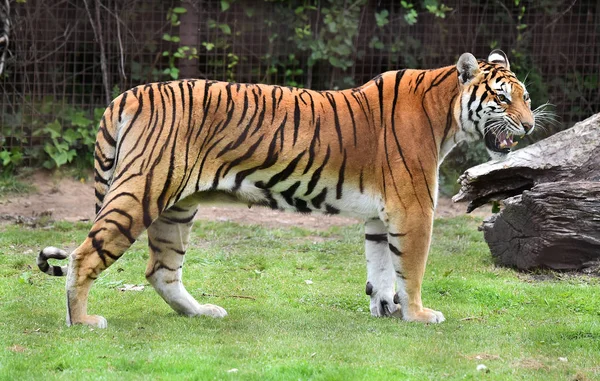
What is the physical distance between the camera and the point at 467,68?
615 centimetres

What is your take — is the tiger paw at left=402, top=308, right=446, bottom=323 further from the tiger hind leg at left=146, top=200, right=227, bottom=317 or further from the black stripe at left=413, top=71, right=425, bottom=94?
the black stripe at left=413, top=71, right=425, bottom=94

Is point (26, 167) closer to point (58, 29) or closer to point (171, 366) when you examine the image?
point (58, 29)

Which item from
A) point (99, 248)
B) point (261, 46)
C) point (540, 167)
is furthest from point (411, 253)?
point (261, 46)

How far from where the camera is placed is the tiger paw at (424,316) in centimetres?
598

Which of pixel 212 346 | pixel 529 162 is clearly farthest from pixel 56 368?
pixel 529 162

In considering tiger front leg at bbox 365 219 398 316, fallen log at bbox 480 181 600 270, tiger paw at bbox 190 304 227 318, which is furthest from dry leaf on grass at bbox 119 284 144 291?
fallen log at bbox 480 181 600 270

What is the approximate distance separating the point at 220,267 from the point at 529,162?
2722mm

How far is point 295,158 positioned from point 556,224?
8.14 feet

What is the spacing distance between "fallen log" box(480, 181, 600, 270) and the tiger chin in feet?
3.77

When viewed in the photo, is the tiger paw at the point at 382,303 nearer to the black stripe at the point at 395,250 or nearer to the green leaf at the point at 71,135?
the black stripe at the point at 395,250

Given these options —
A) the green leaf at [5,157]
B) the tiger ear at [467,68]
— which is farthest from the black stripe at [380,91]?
the green leaf at [5,157]

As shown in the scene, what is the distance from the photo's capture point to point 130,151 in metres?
5.55

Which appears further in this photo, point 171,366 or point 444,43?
point 444,43

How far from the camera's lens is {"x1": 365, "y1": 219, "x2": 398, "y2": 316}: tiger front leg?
6328mm
